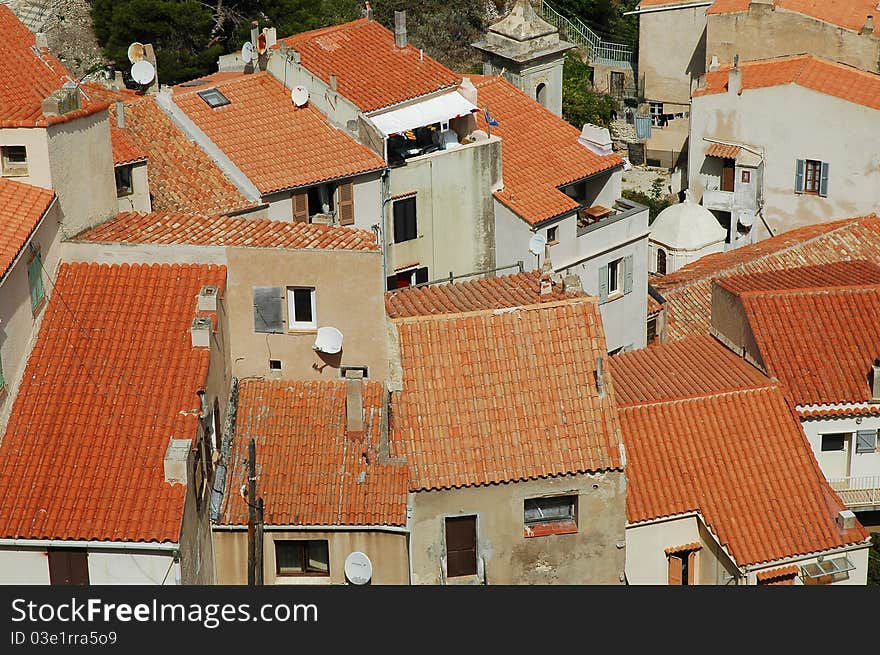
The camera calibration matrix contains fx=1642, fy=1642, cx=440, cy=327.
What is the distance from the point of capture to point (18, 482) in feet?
102

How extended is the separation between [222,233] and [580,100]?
43.4 metres

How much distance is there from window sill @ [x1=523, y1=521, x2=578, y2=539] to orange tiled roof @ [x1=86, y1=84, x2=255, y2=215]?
518 inches

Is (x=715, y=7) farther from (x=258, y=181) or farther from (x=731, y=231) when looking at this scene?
(x=258, y=181)

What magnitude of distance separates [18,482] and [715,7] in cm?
5191

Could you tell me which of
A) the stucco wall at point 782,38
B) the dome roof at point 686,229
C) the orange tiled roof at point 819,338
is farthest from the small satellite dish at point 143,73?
the stucco wall at point 782,38

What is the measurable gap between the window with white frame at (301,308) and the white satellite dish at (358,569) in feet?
18.1

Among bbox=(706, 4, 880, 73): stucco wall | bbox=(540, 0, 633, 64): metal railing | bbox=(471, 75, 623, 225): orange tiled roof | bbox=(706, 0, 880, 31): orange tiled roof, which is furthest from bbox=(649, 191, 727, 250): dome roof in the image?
bbox=(540, 0, 633, 64): metal railing

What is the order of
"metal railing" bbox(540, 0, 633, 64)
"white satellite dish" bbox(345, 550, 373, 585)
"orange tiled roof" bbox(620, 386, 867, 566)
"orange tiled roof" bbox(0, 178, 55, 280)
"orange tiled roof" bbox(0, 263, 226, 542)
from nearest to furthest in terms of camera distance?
"orange tiled roof" bbox(0, 263, 226, 542) → "orange tiled roof" bbox(0, 178, 55, 280) → "white satellite dish" bbox(345, 550, 373, 585) → "orange tiled roof" bbox(620, 386, 867, 566) → "metal railing" bbox(540, 0, 633, 64)

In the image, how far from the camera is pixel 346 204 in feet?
152

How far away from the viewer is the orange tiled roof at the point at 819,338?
43000 mm

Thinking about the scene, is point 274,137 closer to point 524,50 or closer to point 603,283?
point 603,283

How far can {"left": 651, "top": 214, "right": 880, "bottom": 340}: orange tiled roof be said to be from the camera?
2110 inches

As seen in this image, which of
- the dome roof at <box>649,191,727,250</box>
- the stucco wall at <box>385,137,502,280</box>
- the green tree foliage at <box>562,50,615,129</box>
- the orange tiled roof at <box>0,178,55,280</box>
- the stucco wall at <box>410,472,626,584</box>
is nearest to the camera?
the orange tiled roof at <box>0,178,55,280</box>

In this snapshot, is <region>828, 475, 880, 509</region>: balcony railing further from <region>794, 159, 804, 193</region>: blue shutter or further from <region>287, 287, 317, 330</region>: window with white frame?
<region>794, 159, 804, 193</region>: blue shutter
